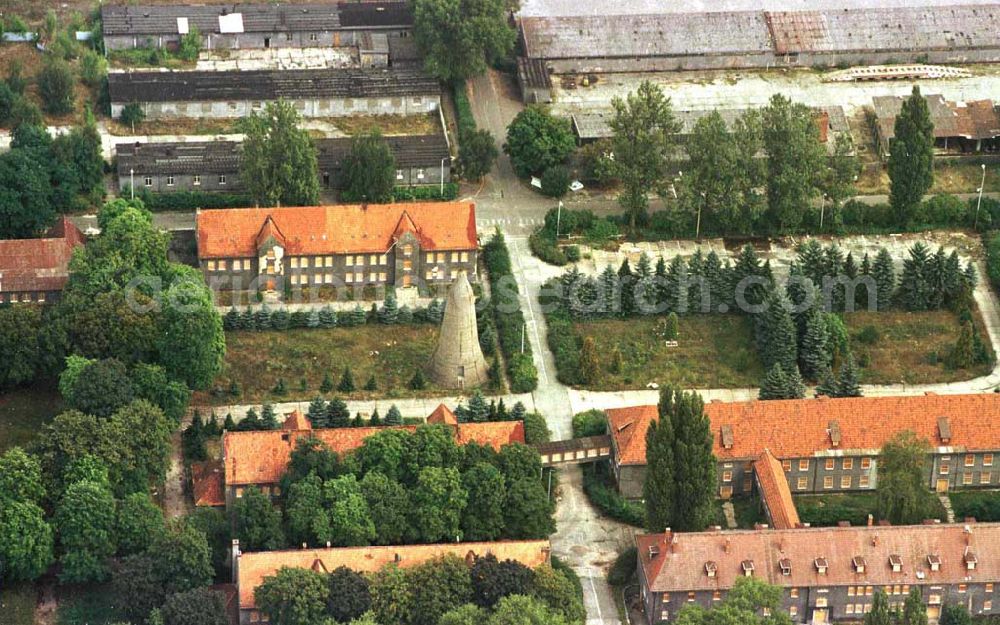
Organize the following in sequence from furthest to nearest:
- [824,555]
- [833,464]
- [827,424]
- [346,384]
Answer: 1. [346,384]
2. [827,424]
3. [833,464]
4. [824,555]

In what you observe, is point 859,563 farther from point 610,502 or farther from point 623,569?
point 610,502

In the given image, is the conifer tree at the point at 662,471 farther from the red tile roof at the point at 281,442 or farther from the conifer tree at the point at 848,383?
the conifer tree at the point at 848,383

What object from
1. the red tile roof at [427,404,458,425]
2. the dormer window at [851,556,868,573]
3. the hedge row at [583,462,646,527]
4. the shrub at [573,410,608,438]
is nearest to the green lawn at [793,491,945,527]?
the dormer window at [851,556,868,573]

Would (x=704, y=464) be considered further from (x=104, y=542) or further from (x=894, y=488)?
(x=104, y=542)

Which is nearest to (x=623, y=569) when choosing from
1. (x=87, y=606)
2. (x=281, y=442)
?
(x=281, y=442)

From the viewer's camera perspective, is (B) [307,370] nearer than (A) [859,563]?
No

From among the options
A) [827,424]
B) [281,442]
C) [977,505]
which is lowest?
[977,505]

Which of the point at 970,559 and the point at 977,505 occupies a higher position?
the point at 977,505

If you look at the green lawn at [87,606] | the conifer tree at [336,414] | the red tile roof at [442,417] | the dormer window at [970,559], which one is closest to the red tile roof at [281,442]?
the red tile roof at [442,417]
